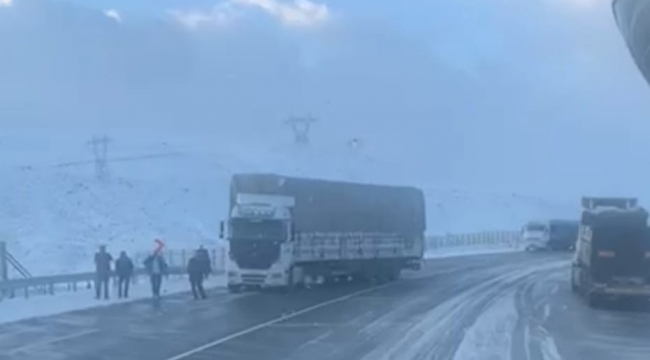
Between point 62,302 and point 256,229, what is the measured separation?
8.18 metres

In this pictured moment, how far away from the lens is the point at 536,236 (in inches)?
3627

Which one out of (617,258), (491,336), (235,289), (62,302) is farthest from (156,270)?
(491,336)

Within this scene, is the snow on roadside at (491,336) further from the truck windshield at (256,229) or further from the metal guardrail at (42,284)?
the metal guardrail at (42,284)

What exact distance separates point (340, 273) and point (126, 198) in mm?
50353

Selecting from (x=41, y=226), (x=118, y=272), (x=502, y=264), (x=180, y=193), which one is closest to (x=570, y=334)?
(x=118, y=272)

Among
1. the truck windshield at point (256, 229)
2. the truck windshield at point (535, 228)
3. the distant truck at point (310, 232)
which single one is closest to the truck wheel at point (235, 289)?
the distant truck at point (310, 232)

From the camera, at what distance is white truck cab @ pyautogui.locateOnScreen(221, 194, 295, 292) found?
4266cm

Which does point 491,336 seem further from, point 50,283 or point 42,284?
point 50,283

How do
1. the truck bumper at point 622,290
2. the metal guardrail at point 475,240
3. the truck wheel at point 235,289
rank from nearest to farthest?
the truck bumper at point 622,290
the truck wheel at point 235,289
the metal guardrail at point 475,240

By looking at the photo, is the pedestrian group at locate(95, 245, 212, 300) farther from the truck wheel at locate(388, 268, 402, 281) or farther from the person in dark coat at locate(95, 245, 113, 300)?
the truck wheel at locate(388, 268, 402, 281)

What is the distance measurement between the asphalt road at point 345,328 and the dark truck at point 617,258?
0.87m

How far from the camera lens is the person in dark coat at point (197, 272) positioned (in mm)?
39125

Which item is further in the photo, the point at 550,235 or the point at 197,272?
the point at 550,235

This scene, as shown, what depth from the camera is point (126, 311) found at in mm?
33812
